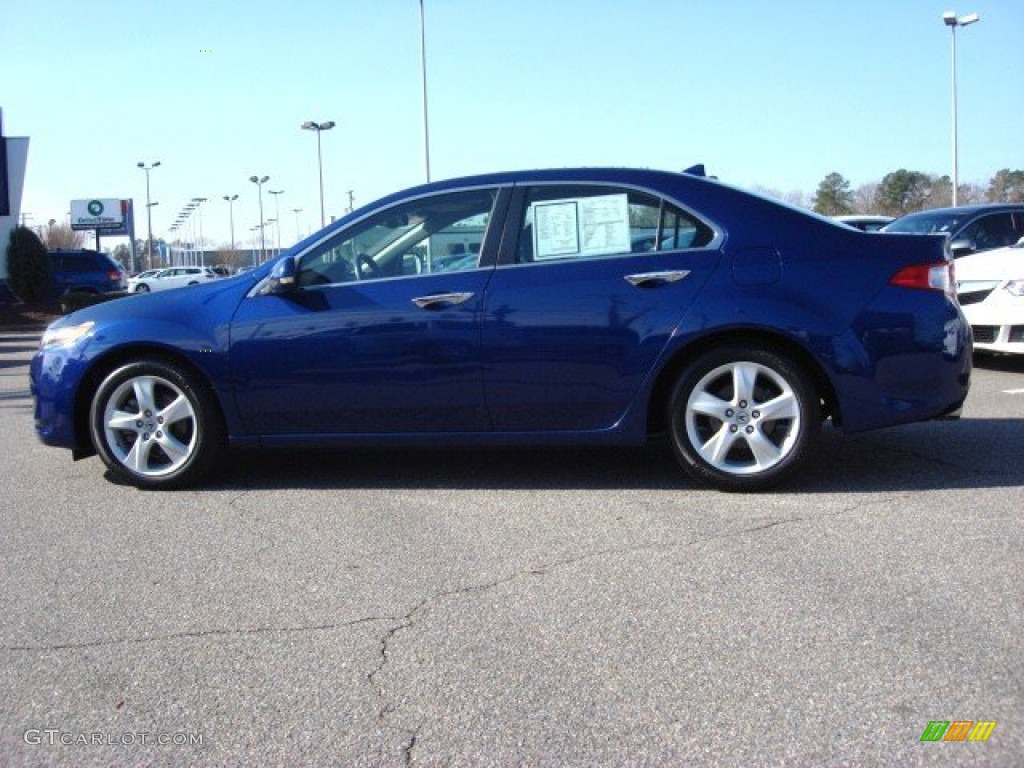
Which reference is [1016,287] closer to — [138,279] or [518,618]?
[518,618]

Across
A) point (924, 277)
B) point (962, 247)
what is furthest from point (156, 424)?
point (962, 247)

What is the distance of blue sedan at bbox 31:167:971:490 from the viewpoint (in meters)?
5.04

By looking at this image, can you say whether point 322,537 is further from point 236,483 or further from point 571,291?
point 571,291

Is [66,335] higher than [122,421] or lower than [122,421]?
higher

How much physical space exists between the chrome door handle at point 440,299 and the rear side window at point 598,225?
14.1 inches

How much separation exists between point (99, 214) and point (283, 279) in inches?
2766

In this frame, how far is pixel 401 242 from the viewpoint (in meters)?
5.38

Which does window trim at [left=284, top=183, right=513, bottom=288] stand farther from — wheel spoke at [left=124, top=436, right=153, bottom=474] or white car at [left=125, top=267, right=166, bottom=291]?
white car at [left=125, top=267, right=166, bottom=291]

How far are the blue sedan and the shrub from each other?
23253 mm

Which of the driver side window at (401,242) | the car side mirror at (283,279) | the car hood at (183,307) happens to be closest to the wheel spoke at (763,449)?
the driver side window at (401,242)

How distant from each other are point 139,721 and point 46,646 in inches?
30.1

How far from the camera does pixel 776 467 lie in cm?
507

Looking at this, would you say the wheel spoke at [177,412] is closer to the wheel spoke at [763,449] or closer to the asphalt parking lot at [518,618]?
the asphalt parking lot at [518,618]

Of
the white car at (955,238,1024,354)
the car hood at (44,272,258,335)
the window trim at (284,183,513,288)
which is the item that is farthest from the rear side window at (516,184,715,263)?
the white car at (955,238,1024,354)
